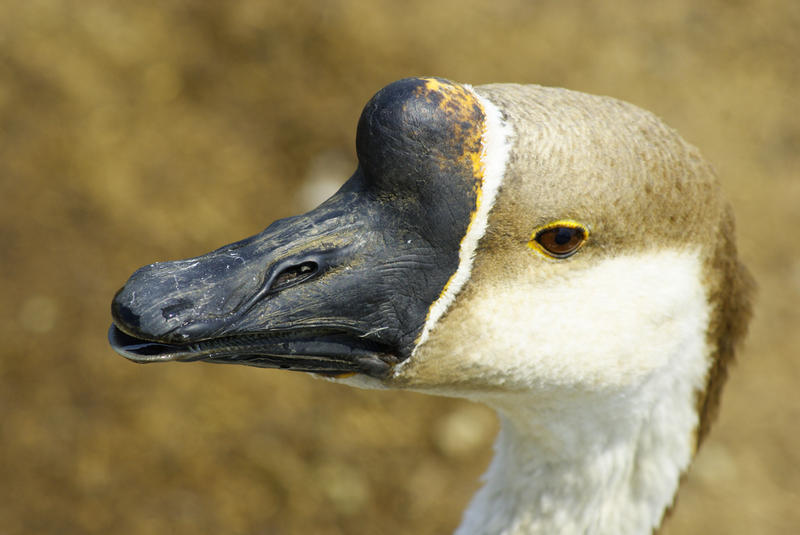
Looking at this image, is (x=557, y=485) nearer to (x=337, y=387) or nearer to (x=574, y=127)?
(x=574, y=127)

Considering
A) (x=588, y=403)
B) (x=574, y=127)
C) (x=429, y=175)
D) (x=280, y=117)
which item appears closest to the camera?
(x=429, y=175)

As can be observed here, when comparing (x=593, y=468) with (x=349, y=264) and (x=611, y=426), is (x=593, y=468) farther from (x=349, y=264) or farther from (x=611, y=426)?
(x=349, y=264)

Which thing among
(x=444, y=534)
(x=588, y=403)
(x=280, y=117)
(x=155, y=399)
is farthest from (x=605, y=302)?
(x=280, y=117)

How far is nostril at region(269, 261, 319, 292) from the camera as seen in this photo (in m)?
2.10

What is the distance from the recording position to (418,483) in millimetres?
5633

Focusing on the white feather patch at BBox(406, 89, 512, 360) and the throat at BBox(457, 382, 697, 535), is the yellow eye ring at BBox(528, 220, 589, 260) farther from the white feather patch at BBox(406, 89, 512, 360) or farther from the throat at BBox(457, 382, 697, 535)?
the throat at BBox(457, 382, 697, 535)

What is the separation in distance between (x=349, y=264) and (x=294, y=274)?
147mm

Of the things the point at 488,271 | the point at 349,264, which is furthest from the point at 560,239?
the point at 349,264

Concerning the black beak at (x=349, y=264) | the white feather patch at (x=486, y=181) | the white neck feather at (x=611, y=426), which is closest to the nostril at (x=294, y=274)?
the black beak at (x=349, y=264)

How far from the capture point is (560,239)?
224cm

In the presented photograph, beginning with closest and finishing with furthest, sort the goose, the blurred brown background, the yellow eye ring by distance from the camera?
the goose, the yellow eye ring, the blurred brown background

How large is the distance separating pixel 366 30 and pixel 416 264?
5.53 meters

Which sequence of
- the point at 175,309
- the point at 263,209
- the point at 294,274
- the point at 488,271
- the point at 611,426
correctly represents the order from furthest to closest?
the point at 263,209 → the point at 611,426 → the point at 488,271 → the point at 294,274 → the point at 175,309

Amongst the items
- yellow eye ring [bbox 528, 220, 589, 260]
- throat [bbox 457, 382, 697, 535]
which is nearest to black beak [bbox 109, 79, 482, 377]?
yellow eye ring [bbox 528, 220, 589, 260]
